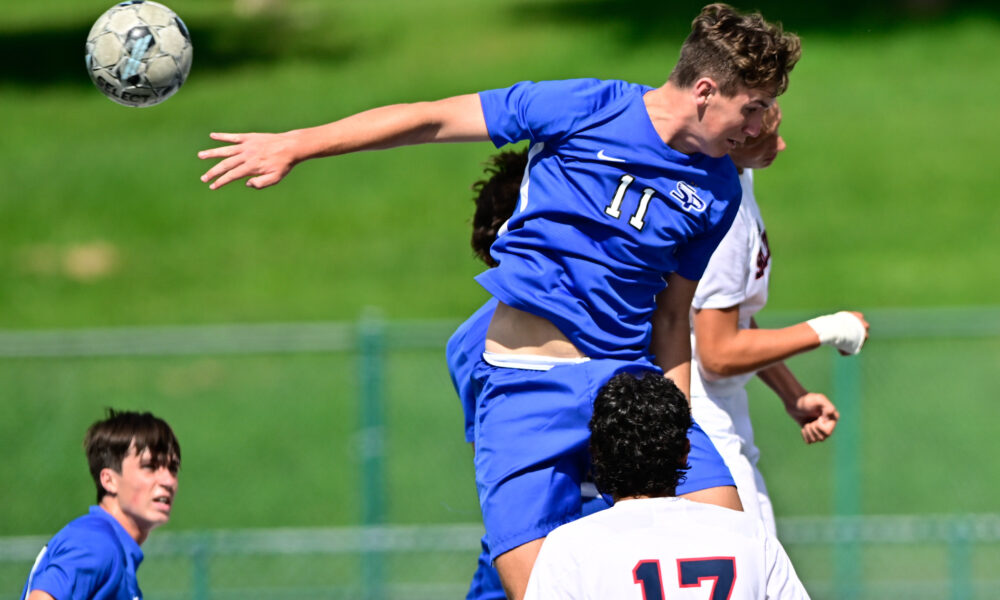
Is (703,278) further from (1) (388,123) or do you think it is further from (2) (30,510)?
(2) (30,510)

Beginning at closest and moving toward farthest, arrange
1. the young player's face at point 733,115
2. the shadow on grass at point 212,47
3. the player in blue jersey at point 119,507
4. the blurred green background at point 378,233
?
1. the young player's face at point 733,115
2. the player in blue jersey at point 119,507
3. the blurred green background at point 378,233
4. the shadow on grass at point 212,47

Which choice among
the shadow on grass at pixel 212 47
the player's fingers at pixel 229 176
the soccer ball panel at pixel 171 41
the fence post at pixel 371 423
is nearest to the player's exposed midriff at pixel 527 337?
the player's fingers at pixel 229 176

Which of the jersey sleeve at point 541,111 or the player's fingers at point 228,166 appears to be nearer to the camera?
the player's fingers at point 228,166

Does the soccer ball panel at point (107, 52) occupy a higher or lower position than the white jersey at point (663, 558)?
higher

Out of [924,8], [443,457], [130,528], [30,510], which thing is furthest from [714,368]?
[924,8]

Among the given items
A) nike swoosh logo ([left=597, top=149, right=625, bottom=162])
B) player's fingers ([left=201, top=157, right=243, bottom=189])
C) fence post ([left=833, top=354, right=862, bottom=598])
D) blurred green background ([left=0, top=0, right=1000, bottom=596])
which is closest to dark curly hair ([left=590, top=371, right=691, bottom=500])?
nike swoosh logo ([left=597, top=149, right=625, bottom=162])

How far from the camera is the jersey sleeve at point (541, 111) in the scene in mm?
3938

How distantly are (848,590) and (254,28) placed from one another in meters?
23.1

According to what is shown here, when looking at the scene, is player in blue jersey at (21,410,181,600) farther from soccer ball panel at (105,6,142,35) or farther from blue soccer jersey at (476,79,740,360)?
blue soccer jersey at (476,79,740,360)

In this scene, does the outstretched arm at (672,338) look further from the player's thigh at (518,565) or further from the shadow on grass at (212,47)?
the shadow on grass at (212,47)

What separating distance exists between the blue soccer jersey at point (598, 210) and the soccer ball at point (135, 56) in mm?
1277

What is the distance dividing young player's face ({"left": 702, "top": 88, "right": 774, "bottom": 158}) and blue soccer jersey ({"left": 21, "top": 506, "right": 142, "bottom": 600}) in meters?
2.25

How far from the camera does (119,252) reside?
787 inches

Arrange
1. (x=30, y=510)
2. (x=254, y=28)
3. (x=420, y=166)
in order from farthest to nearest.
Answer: (x=254, y=28), (x=420, y=166), (x=30, y=510)
